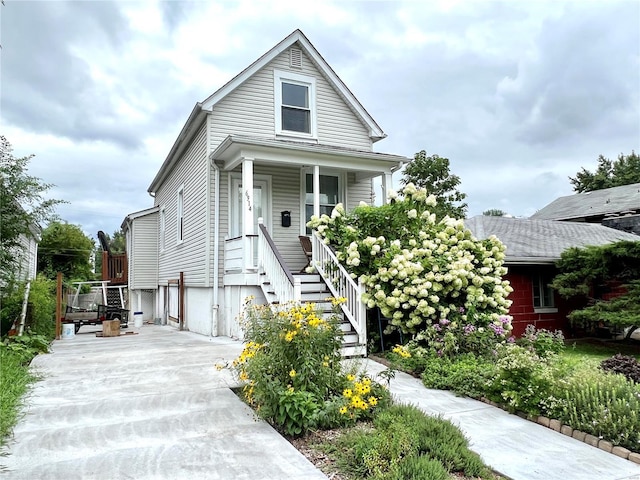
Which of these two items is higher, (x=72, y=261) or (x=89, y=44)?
(x=89, y=44)

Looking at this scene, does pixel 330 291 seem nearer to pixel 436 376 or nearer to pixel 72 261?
pixel 436 376

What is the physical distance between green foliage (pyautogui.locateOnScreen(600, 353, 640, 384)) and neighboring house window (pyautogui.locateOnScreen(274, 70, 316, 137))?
28.0 ft

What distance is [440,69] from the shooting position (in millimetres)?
12742

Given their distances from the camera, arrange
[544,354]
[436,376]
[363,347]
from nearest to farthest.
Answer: [436,376] → [544,354] → [363,347]

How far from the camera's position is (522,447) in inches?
145

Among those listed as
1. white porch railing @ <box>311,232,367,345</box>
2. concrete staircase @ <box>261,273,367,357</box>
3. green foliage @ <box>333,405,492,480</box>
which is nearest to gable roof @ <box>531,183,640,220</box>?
white porch railing @ <box>311,232,367,345</box>

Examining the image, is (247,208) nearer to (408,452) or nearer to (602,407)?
(408,452)

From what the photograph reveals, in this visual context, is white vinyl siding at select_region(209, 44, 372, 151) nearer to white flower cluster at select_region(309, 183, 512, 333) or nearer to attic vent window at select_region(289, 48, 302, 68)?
attic vent window at select_region(289, 48, 302, 68)

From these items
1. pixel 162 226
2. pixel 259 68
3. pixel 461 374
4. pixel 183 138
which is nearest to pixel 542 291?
pixel 461 374

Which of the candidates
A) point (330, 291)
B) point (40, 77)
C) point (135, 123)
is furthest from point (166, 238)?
point (330, 291)

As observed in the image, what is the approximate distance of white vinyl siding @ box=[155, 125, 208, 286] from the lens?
10828 millimetres

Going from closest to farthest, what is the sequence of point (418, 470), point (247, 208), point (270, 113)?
point (418, 470)
point (247, 208)
point (270, 113)

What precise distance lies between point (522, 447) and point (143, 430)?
3.28 metres

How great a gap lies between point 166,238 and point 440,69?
10.6 m
